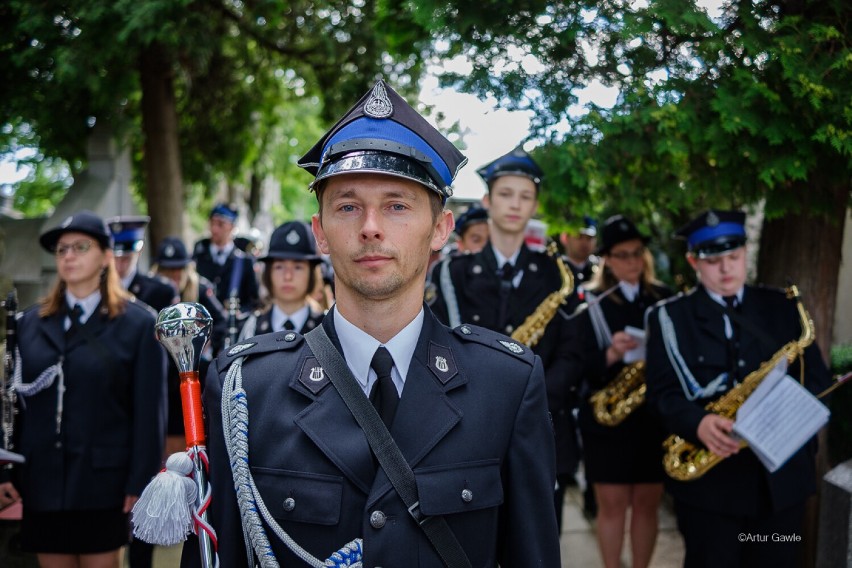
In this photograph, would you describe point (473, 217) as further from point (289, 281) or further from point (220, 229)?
point (220, 229)

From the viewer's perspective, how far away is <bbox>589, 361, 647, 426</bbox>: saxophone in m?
5.46

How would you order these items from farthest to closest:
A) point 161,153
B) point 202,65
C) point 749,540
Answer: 1. point 161,153
2. point 202,65
3. point 749,540

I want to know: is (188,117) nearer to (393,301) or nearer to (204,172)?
(204,172)

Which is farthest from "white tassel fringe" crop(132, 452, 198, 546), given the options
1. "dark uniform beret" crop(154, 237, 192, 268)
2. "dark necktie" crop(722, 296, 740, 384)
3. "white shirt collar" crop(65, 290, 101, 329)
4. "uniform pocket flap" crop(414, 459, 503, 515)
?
"dark uniform beret" crop(154, 237, 192, 268)

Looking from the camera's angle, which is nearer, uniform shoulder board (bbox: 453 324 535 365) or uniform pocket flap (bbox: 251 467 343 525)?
uniform pocket flap (bbox: 251 467 343 525)

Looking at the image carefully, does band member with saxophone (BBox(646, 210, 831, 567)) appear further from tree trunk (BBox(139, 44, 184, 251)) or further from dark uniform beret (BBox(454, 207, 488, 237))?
tree trunk (BBox(139, 44, 184, 251))

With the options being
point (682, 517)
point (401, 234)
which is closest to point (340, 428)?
point (401, 234)

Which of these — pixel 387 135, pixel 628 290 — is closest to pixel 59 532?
pixel 387 135

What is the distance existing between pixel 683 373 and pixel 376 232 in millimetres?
2902

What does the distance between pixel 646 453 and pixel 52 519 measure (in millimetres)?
3706

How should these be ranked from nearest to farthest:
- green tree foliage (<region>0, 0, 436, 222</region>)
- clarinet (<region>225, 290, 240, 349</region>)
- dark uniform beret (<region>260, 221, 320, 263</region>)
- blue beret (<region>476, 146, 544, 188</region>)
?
1. blue beret (<region>476, 146, 544, 188</region>)
2. dark uniform beret (<region>260, 221, 320, 263</region>)
3. clarinet (<region>225, 290, 240, 349</region>)
4. green tree foliage (<region>0, 0, 436, 222</region>)

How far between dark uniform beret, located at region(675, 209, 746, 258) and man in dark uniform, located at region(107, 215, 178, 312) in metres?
4.13

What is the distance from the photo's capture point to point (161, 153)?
10859 mm

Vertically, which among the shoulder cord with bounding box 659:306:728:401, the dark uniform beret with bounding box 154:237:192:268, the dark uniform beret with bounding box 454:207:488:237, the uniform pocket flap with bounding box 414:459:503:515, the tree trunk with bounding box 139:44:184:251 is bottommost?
the uniform pocket flap with bounding box 414:459:503:515
